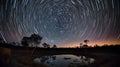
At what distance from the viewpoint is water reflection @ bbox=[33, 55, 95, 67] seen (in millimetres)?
3021

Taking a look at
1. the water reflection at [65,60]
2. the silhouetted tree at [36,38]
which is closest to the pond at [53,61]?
the water reflection at [65,60]

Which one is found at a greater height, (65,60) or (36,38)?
(36,38)

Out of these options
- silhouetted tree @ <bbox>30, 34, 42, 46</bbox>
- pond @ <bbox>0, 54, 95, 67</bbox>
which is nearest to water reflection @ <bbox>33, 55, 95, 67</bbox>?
pond @ <bbox>0, 54, 95, 67</bbox>

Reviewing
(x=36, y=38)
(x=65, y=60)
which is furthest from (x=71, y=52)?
(x=36, y=38)

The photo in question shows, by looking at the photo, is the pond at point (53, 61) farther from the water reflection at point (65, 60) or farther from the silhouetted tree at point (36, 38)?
the silhouetted tree at point (36, 38)

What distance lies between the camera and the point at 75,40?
3.26 metres

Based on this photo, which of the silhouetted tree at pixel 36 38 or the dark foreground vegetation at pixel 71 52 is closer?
the dark foreground vegetation at pixel 71 52

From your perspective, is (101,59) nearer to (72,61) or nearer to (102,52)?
(102,52)

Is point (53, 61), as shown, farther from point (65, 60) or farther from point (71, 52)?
point (71, 52)

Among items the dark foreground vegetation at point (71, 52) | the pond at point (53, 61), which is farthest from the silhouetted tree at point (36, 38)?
the pond at point (53, 61)

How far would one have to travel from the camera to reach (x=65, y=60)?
3049 mm

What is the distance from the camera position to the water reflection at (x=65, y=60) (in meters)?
3.02

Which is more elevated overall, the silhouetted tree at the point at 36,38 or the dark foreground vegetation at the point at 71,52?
the silhouetted tree at the point at 36,38

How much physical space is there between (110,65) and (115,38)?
1.59ft
